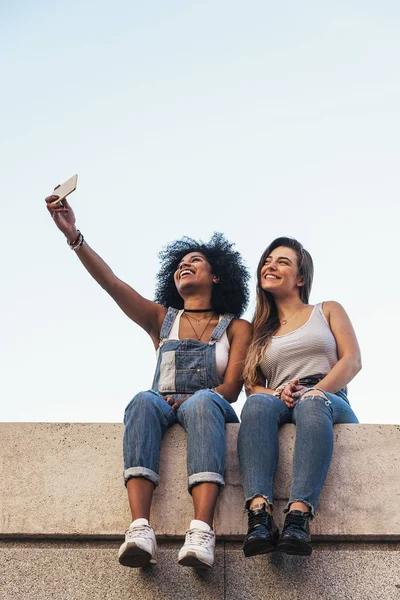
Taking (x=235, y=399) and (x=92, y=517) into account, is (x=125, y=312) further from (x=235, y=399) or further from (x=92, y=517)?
(x=92, y=517)

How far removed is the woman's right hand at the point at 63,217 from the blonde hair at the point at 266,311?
121 cm

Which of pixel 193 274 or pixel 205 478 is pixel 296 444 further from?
pixel 193 274

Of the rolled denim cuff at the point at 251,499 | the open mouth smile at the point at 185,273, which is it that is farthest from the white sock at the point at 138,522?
the open mouth smile at the point at 185,273

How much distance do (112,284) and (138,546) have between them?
6.72ft

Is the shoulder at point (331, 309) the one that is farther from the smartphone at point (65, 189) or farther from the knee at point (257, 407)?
the smartphone at point (65, 189)

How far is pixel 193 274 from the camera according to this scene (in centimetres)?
563

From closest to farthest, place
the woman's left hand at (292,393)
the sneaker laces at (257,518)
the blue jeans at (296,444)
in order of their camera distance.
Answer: the sneaker laces at (257,518), the blue jeans at (296,444), the woman's left hand at (292,393)

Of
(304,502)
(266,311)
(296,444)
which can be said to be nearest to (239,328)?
(266,311)

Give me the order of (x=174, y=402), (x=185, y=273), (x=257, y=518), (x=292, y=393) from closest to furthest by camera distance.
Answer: (x=257, y=518)
(x=292, y=393)
(x=174, y=402)
(x=185, y=273)

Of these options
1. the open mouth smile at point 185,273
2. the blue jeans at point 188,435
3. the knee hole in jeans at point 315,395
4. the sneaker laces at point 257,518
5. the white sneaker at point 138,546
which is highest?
the open mouth smile at point 185,273

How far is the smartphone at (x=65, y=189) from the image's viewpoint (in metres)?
4.99

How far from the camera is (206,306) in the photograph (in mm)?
5605

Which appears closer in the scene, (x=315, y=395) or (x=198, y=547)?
(x=198, y=547)

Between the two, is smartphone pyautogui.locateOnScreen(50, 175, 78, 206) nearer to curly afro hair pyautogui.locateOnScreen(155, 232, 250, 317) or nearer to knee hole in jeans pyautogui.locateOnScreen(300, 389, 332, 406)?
curly afro hair pyautogui.locateOnScreen(155, 232, 250, 317)
